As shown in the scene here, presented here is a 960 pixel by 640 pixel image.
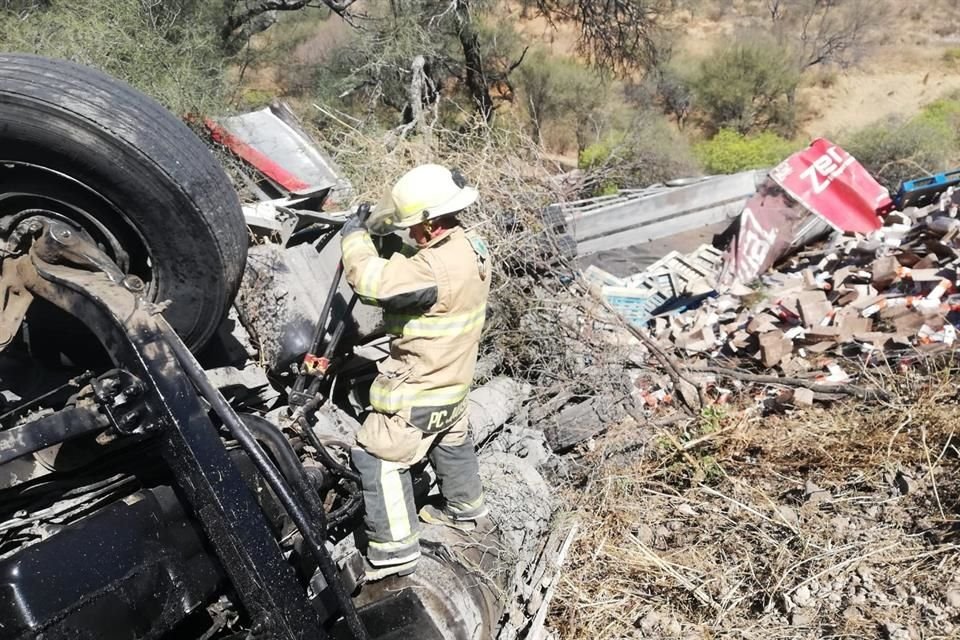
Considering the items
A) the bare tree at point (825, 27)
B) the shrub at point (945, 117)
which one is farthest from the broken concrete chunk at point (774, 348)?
the bare tree at point (825, 27)

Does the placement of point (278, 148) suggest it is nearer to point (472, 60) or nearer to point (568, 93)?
point (472, 60)

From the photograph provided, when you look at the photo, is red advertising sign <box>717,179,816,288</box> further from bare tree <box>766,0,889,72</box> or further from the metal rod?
bare tree <box>766,0,889,72</box>

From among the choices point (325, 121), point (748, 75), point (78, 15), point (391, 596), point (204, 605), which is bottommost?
point (748, 75)

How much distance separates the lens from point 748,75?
65.5 ft

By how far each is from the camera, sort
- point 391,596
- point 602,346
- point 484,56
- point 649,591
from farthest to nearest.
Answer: point 484,56 → point 602,346 → point 649,591 → point 391,596

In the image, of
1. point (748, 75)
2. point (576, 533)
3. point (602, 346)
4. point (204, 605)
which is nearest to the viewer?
point (204, 605)

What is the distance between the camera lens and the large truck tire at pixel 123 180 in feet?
7.21

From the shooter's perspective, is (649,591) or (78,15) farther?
(78,15)

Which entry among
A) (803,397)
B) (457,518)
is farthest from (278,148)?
(803,397)

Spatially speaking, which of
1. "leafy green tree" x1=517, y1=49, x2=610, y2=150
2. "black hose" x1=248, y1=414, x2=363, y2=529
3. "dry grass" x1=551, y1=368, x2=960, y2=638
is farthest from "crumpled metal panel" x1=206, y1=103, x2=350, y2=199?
"leafy green tree" x1=517, y1=49, x2=610, y2=150

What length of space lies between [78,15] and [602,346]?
674 cm

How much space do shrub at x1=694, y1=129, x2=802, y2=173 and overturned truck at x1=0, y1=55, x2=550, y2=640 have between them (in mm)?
13470

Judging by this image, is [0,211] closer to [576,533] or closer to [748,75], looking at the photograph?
[576,533]

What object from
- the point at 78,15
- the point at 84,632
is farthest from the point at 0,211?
the point at 78,15
